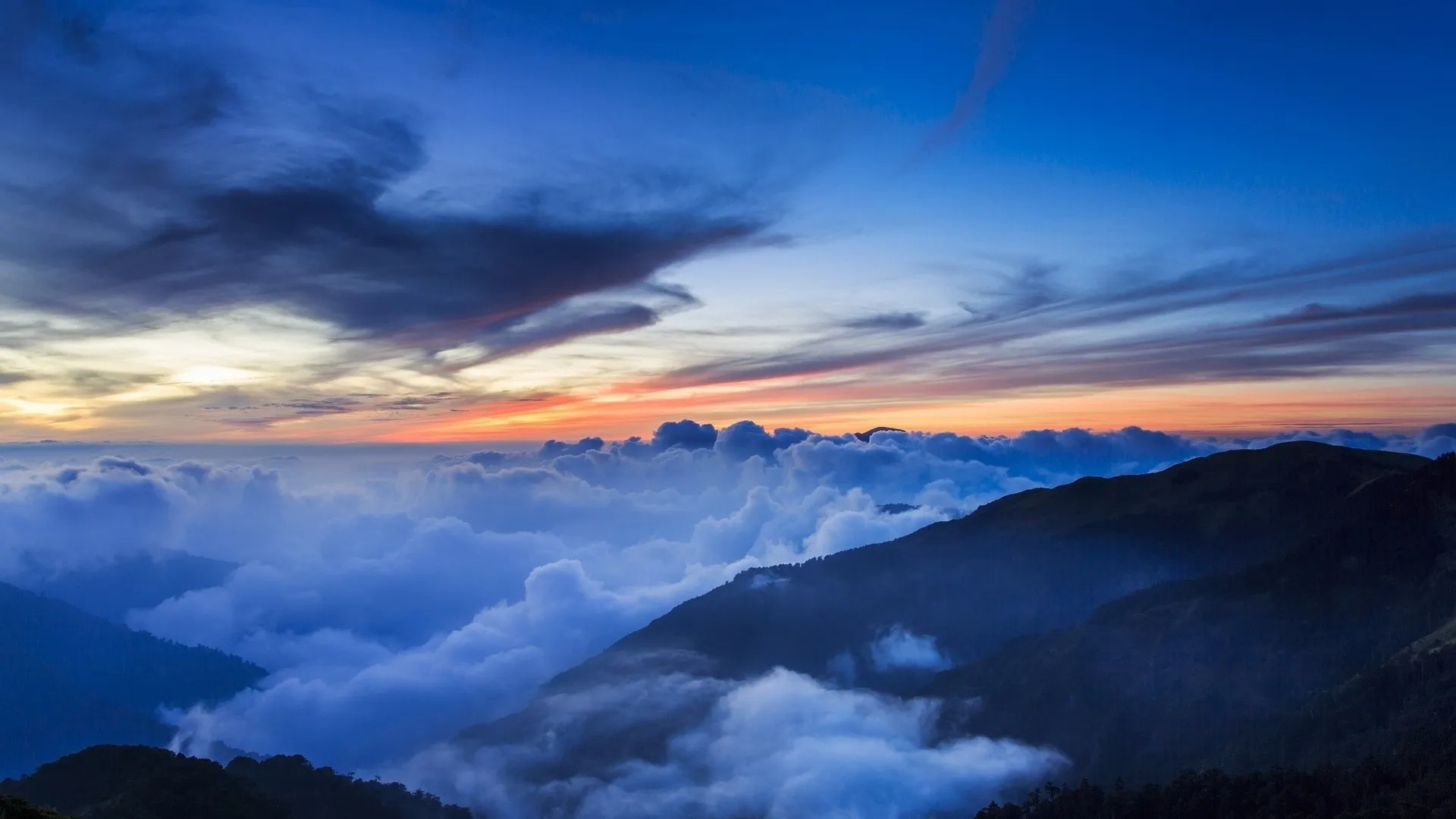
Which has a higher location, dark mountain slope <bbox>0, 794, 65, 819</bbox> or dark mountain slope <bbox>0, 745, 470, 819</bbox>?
dark mountain slope <bbox>0, 794, 65, 819</bbox>

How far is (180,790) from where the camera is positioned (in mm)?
163250

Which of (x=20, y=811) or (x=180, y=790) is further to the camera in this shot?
(x=180, y=790)

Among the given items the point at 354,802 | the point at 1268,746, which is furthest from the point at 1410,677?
the point at 354,802

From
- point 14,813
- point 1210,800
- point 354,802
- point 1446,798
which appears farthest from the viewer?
point 354,802

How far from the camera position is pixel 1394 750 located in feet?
522

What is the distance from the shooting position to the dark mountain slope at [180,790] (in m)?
157

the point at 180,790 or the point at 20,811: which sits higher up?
the point at 20,811

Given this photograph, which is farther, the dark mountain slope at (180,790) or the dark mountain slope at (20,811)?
the dark mountain slope at (180,790)

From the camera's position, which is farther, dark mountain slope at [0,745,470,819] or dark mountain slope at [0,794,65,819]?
dark mountain slope at [0,745,470,819]

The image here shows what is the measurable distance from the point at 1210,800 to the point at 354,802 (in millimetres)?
182518

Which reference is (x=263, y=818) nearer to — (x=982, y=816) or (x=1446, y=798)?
(x=982, y=816)

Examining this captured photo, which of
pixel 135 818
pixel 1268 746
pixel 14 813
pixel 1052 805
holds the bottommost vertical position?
pixel 1268 746

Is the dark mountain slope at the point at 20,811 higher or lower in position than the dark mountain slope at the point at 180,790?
higher

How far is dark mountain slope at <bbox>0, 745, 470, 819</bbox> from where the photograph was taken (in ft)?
516
